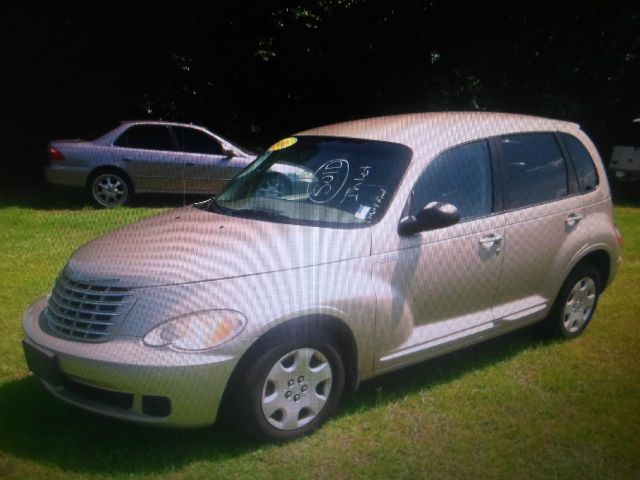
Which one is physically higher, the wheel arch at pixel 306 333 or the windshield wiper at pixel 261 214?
the windshield wiper at pixel 261 214

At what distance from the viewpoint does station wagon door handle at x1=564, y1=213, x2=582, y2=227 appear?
5068 mm

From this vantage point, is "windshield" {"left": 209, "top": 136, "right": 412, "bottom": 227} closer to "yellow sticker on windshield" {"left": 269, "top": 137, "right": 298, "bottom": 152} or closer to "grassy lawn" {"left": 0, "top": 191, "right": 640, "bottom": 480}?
"yellow sticker on windshield" {"left": 269, "top": 137, "right": 298, "bottom": 152}

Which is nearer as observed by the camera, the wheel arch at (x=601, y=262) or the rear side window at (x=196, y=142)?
the wheel arch at (x=601, y=262)

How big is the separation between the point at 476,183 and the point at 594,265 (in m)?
1.55

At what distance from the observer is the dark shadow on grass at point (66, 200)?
12195mm

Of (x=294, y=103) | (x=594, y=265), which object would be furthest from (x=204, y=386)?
(x=294, y=103)

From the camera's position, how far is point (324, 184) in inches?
173

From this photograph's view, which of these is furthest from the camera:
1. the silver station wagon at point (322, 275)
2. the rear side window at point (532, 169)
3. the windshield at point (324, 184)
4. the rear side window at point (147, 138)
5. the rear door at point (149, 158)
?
the rear side window at point (147, 138)

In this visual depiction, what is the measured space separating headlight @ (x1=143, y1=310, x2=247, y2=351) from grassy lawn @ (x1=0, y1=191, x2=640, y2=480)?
2.12 feet

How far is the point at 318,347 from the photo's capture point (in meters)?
3.73

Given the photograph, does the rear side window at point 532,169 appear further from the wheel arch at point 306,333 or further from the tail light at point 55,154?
the tail light at point 55,154

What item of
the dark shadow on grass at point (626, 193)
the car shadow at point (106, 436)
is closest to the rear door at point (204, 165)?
the dark shadow on grass at point (626, 193)

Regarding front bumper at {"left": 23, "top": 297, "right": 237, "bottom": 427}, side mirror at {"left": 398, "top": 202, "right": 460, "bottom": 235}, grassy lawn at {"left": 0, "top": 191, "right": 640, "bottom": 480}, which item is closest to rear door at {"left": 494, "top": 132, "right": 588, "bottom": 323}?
grassy lawn at {"left": 0, "top": 191, "right": 640, "bottom": 480}

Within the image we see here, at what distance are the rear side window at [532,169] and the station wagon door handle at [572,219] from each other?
0.17m
